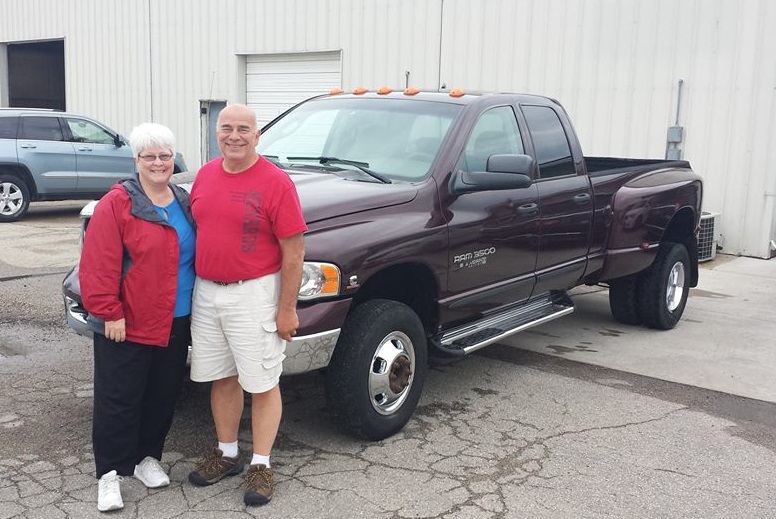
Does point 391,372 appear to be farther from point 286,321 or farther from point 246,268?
point 246,268

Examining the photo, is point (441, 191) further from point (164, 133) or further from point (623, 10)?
point (623, 10)

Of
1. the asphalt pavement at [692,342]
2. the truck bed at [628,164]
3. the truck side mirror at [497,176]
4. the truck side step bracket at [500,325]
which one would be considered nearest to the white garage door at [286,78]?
the truck bed at [628,164]

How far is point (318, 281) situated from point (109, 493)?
4.30 ft

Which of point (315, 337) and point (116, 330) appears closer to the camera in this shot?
point (116, 330)

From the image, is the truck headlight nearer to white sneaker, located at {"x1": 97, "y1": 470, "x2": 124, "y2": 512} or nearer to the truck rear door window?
white sneaker, located at {"x1": 97, "y1": 470, "x2": 124, "y2": 512}

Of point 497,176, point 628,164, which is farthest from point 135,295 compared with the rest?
point 628,164

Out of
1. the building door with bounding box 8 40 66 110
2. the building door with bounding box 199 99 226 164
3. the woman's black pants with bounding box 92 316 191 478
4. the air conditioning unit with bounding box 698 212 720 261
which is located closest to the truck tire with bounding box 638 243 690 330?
the air conditioning unit with bounding box 698 212 720 261

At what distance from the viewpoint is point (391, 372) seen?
4.33 m

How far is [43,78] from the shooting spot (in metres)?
26.0

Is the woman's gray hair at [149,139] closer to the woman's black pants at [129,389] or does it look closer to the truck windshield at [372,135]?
the woman's black pants at [129,389]

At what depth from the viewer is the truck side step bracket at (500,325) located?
192 inches

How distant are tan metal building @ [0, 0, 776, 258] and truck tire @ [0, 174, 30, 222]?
466cm

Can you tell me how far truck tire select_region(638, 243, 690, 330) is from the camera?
703 cm

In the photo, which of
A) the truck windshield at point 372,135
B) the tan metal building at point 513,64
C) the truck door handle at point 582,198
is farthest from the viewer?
the tan metal building at point 513,64
